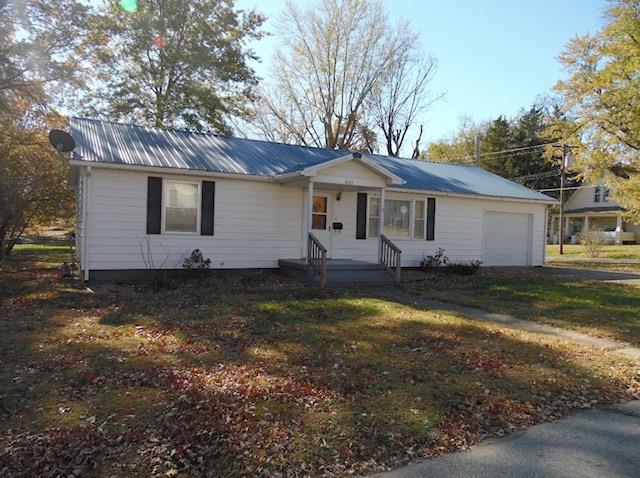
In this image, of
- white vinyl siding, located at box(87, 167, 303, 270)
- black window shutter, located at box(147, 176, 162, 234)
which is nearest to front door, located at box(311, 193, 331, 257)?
white vinyl siding, located at box(87, 167, 303, 270)

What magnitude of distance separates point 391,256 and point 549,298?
4424mm

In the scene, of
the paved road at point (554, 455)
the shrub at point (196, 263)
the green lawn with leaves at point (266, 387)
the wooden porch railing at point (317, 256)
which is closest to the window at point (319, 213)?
the wooden porch railing at point (317, 256)

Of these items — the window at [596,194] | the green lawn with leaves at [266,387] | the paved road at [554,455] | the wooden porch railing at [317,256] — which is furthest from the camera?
the window at [596,194]

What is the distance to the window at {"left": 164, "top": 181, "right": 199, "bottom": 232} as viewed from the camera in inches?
487

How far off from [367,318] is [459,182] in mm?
10710

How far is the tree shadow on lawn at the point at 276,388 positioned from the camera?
142 inches

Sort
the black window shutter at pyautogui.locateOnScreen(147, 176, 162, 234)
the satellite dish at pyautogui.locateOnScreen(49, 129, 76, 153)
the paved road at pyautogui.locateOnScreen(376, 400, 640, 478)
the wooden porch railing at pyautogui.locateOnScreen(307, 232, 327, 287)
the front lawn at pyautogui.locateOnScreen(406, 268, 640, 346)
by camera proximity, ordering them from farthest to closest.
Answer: the black window shutter at pyautogui.locateOnScreen(147, 176, 162, 234) → the wooden porch railing at pyautogui.locateOnScreen(307, 232, 327, 287) → the satellite dish at pyautogui.locateOnScreen(49, 129, 76, 153) → the front lawn at pyautogui.locateOnScreen(406, 268, 640, 346) → the paved road at pyautogui.locateOnScreen(376, 400, 640, 478)

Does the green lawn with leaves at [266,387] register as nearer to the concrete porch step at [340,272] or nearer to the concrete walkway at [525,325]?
the concrete walkway at [525,325]

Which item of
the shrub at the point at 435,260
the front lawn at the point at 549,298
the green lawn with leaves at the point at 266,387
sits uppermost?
the shrub at the point at 435,260

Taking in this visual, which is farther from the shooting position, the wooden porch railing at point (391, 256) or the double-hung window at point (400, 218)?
the double-hung window at point (400, 218)

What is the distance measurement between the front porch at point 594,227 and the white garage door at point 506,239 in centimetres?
2295

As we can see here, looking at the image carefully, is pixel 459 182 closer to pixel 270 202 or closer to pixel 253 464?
pixel 270 202

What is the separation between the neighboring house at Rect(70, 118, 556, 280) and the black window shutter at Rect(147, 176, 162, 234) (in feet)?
0.08

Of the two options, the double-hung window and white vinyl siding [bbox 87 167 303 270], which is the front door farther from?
the double-hung window
